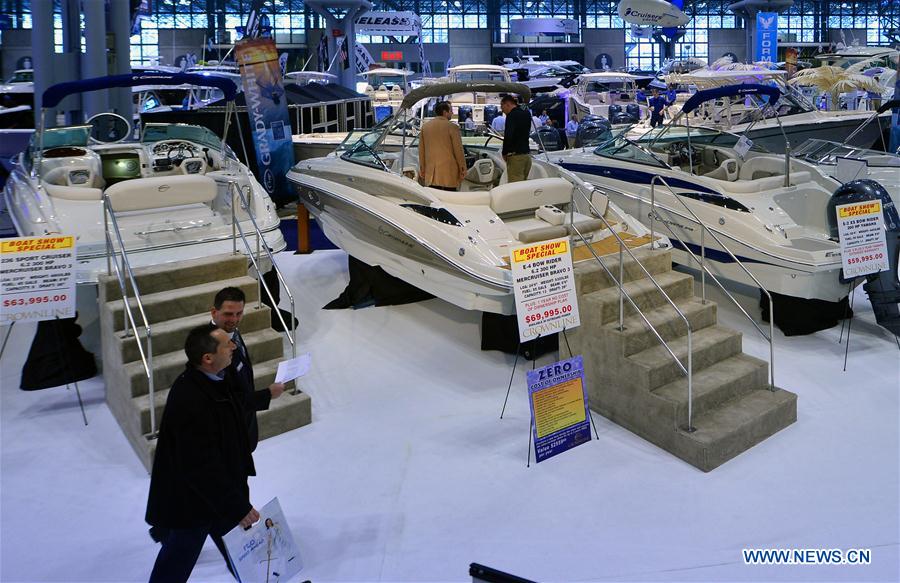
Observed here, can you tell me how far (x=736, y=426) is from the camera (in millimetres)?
4312

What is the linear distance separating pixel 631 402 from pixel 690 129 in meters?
4.05

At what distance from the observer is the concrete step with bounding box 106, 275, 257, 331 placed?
15.5 ft

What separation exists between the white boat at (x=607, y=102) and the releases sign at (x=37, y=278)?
13.6 metres

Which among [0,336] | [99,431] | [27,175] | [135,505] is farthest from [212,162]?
[135,505]

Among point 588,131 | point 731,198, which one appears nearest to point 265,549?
point 731,198

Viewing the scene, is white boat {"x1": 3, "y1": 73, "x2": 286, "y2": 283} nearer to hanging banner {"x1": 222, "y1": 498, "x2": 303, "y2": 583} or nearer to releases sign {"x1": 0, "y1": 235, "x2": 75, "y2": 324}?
releases sign {"x1": 0, "y1": 235, "x2": 75, "y2": 324}

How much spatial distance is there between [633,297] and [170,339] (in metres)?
2.71

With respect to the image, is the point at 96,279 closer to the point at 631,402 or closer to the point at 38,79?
the point at 631,402

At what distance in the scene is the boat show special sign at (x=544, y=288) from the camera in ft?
14.5

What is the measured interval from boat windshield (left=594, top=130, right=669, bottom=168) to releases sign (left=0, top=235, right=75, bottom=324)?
467 centimetres

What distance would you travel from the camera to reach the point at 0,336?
6.05 m

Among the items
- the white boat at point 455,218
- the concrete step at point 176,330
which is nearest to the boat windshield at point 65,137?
the white boat at point 455,218

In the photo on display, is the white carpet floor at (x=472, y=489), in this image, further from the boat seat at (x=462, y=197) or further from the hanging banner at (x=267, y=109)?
the hanging banner at (x=267, y=109)

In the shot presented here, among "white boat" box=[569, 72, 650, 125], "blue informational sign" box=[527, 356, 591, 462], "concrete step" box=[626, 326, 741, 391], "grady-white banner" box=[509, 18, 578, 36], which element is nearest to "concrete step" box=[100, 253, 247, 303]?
"blue informational sign" box=[527, 356, 591, 462]
